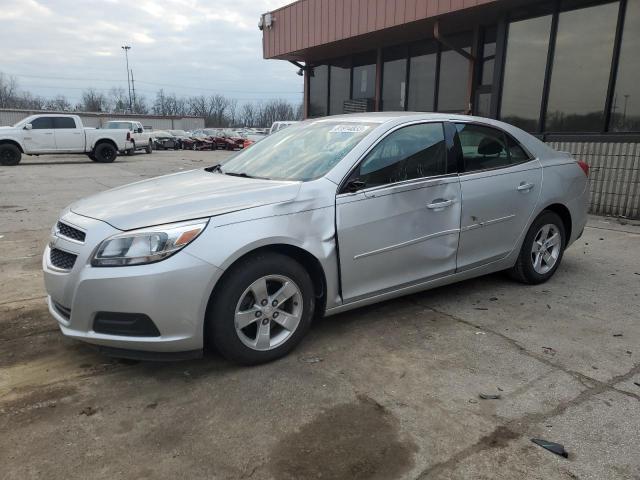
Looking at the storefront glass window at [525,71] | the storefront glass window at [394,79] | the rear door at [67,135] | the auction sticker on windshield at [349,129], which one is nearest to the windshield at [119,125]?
the rear door at [67,135]

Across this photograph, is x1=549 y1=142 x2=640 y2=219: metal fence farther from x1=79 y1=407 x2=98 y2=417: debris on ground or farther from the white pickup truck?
the white pickup truck

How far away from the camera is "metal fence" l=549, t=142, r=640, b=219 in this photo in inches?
321

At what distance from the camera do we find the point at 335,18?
12.7 m

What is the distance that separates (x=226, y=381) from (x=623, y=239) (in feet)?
20.0

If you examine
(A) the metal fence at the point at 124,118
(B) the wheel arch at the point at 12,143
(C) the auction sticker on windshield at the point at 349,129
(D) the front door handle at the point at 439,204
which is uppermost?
(A) the metal fence at the point at 124,118

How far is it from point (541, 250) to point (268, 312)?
2.94 meters

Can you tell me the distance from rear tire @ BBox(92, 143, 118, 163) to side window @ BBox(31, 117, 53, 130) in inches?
76.2

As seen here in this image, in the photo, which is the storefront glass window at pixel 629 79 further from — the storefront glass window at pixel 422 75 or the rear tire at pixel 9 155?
the rear tire at pixel 9 155

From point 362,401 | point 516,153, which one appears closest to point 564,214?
point 516,153

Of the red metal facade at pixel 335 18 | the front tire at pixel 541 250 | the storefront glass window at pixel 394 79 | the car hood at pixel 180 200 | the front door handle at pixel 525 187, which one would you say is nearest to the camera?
the car hood at pixel 180 200

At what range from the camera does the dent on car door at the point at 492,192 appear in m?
4.04

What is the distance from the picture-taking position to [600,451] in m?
2.38

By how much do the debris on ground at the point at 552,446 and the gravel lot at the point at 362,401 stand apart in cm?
4

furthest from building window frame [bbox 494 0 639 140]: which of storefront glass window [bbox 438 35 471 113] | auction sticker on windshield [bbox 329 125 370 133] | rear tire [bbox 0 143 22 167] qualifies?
rear tire [bbox 0 143 22 167]
